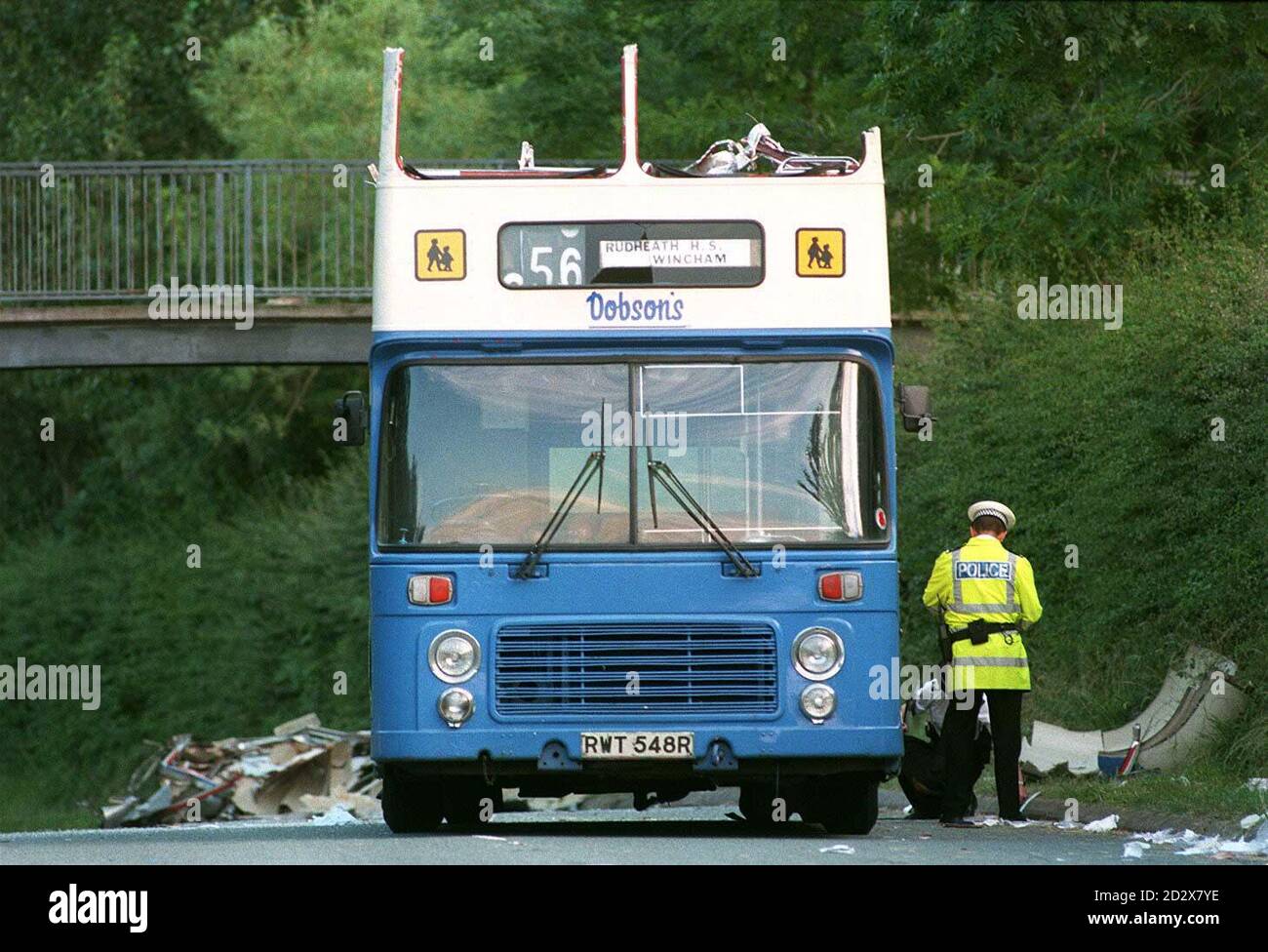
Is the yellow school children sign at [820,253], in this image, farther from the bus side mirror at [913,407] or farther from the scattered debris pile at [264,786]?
the scattered debris pile at [264,786]

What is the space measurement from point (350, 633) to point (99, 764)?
6.12 meters

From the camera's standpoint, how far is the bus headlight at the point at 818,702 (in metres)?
13.8

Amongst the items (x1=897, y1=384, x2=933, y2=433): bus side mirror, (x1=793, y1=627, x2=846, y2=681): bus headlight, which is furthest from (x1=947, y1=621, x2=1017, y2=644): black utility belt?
(x1=793, y1=627, x2=846, y2=681): bus headlight

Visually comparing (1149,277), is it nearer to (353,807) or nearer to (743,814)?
(743,814)

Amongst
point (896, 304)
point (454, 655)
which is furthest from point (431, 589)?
point (896, 304)

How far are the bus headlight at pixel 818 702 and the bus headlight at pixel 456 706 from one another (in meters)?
1.72

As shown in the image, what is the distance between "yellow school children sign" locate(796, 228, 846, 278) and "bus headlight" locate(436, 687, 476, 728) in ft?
9.30

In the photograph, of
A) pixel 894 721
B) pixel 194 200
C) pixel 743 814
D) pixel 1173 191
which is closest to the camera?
pixel 894 721

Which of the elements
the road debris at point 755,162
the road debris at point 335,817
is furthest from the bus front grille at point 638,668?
the road debris at point 335,817

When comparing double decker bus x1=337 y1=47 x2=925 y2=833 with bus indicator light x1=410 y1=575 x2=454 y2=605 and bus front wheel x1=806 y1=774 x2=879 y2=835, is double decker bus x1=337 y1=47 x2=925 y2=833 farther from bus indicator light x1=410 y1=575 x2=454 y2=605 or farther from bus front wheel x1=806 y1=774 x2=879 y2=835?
bus front wheel x1=806 y1=774 x2=879 y2=835

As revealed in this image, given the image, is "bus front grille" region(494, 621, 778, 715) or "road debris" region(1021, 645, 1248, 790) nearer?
"bus front grille" region(494, 621, 778, 715)

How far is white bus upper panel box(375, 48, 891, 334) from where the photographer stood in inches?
555

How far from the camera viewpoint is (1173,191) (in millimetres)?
25000
